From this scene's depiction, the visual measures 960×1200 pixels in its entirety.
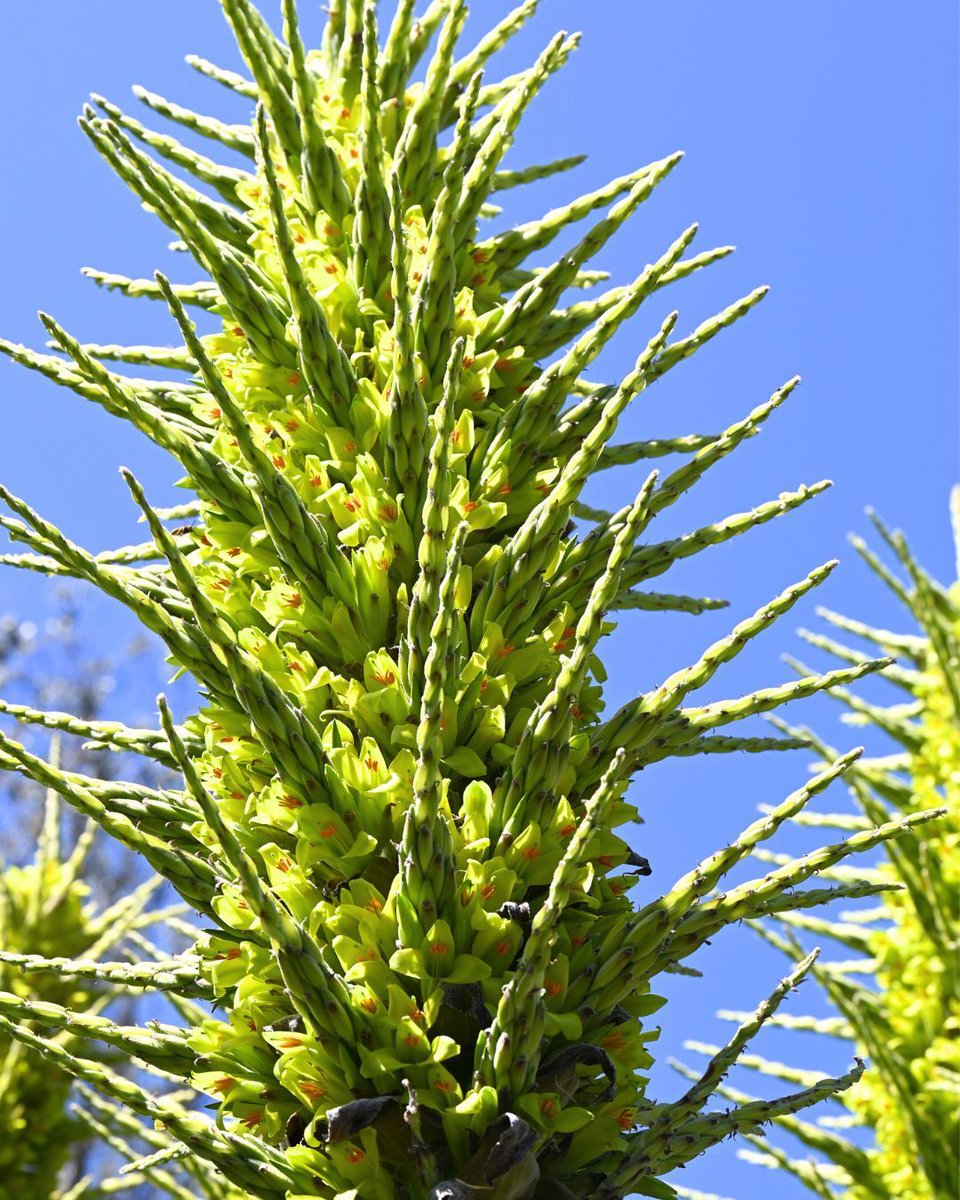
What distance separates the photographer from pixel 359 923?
1.87 metres

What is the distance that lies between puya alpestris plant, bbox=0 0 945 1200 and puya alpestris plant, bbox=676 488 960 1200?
1907 millimetres

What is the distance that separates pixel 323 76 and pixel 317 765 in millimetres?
2087

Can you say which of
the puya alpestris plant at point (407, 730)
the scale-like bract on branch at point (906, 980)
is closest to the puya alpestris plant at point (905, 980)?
the scale-like bract on branch at point (906, 980)

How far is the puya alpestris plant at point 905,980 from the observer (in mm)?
4113

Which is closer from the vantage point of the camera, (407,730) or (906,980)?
(407,730)

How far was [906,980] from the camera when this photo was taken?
462 centimetres

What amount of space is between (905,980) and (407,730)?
3.36 meters

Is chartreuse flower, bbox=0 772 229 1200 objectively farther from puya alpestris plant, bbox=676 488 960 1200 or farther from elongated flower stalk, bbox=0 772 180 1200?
puya alpestris plant, bbox=676 488 960 1200

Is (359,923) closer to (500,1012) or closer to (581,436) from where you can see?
(500,1012)

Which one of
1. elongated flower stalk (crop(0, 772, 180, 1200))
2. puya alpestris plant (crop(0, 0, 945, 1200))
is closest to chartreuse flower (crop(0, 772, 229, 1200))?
elongated flower stalk (crop(0, 772, 180, 1200))

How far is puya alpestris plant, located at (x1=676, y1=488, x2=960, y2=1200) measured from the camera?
13.5 ft

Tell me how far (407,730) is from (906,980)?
3.36 m

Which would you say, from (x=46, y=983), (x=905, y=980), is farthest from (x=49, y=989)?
(x=905, y=980)

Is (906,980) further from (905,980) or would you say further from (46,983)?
(46,983)
